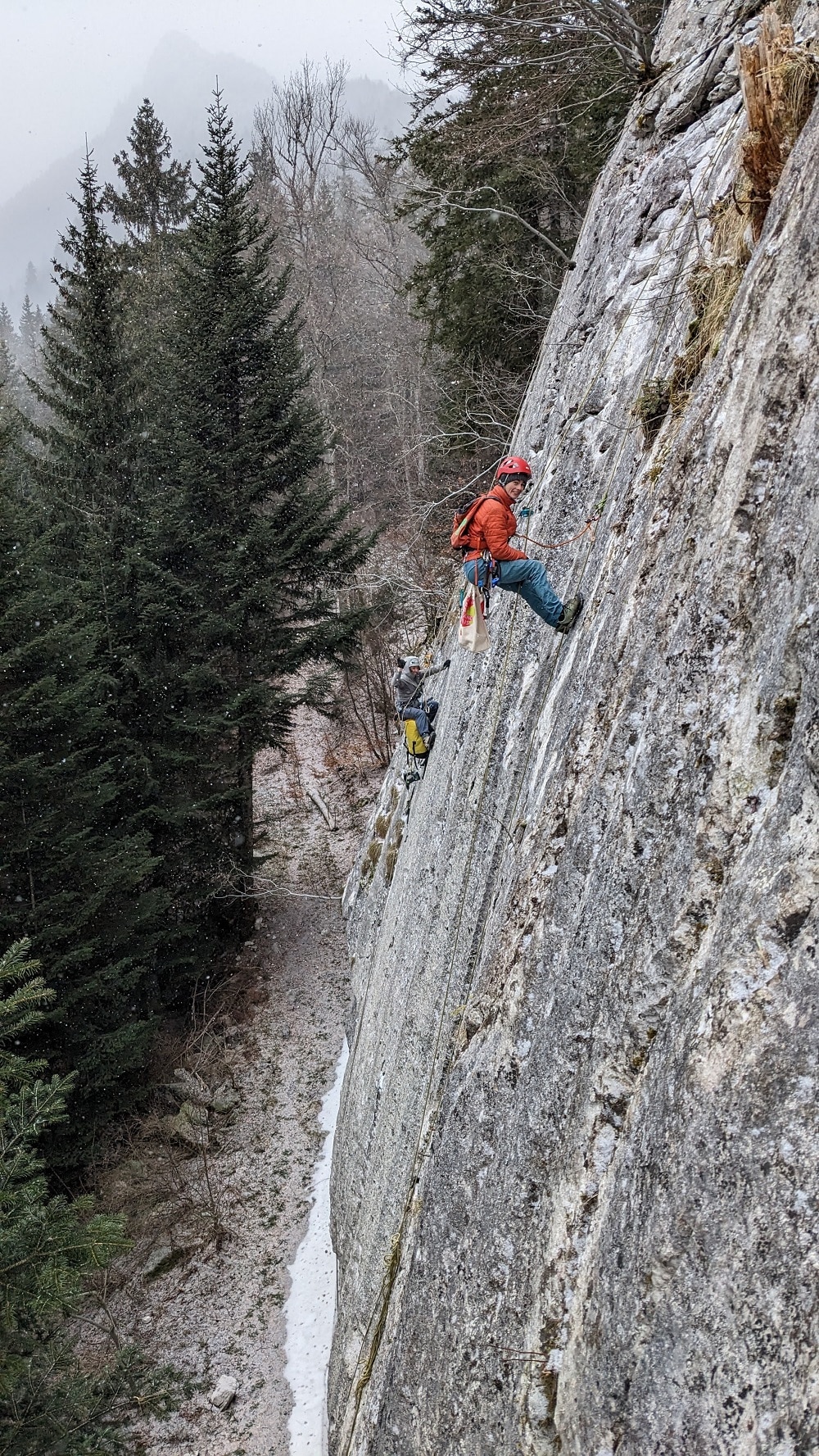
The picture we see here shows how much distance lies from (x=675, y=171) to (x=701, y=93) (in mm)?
872

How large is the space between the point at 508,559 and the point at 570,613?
68 centimetres

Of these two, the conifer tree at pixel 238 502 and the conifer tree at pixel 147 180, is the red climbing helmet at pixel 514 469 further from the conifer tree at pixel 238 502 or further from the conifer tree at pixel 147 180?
the conifer tree at pixel 147 180

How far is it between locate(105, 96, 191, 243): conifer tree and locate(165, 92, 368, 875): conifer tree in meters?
12.0

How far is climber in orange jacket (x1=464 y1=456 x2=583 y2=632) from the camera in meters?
5.65

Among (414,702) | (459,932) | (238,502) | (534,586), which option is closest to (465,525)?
(534,586)

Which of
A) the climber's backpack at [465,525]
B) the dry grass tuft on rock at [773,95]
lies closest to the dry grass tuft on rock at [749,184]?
the dry grass tuft on rock at [773,95]

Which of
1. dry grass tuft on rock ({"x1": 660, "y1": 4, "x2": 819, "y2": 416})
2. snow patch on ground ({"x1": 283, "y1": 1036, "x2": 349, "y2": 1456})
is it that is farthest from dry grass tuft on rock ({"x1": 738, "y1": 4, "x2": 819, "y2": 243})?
snow patch on ground ({"x1": 283, "y1": 1036, "x2": 349, "y2": 1456})

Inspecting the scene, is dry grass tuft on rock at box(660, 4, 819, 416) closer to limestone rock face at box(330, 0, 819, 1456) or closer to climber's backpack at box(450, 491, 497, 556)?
limestone rock face at box(330, 0, 819, 1456)

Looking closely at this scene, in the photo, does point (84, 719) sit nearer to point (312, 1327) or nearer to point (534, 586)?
point (312, 1327)

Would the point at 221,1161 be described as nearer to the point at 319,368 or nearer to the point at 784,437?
the point at 784,437

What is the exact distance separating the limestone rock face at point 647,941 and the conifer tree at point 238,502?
459 inches

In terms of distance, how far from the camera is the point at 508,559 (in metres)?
5.87

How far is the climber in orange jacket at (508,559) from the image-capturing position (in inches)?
223

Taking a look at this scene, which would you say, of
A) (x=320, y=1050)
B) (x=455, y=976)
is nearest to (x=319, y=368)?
(x=320, y=1050)
